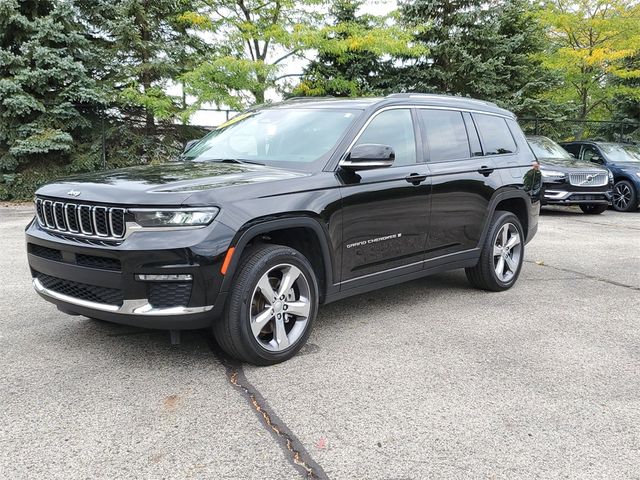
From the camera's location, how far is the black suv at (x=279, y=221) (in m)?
3.36

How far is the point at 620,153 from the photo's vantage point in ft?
48.6

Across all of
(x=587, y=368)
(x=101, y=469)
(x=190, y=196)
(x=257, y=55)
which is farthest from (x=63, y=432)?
(x=257, y=55)

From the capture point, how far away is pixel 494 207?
5.63 meters

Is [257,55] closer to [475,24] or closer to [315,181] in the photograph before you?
[475,24]

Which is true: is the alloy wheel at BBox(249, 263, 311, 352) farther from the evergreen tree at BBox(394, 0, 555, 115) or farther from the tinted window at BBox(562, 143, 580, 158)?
the evergreen tree at BBox(394, 0, 555, 115)

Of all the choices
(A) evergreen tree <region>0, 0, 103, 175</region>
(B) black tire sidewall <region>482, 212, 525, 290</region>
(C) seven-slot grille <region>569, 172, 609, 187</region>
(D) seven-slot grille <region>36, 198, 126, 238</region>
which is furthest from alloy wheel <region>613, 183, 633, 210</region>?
(D) seven-slot grille <region>36, 198, 126, 238</region>

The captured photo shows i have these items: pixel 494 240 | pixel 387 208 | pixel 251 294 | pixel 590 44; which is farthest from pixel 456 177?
pixel 590 44

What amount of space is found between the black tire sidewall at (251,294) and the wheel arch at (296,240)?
8 cm

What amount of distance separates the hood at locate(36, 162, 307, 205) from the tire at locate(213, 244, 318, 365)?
50 cm

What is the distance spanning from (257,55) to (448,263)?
1312cm

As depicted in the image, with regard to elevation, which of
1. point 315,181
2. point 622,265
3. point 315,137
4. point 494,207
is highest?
Answer: point 315,137

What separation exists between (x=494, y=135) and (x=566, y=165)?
7.91 metres

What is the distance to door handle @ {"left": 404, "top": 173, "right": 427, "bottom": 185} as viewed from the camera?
4.69 metres

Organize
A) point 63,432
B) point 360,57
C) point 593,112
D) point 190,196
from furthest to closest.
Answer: point 593,112
point 360,57
point 190,196
point 63,432
